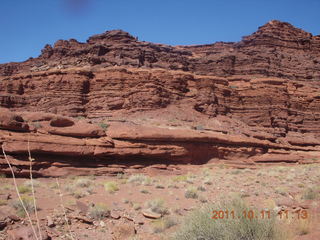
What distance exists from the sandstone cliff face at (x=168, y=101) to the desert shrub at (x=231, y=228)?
10.7 metres

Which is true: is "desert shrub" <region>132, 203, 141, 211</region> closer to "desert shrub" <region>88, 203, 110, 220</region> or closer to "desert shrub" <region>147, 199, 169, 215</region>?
"desert shrub" <region>147, 199, 169, 215</region>

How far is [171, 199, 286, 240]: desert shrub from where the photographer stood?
4020 mm

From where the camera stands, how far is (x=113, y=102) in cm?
3002

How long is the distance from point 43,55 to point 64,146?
33.9 metres

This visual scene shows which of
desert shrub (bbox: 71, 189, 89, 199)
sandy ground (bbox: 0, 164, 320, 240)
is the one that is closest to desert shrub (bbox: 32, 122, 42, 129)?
sandy ground (bbox: 0, 164, 320, 240)

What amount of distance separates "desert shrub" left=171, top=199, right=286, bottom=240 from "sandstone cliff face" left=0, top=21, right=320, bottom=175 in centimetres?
1070

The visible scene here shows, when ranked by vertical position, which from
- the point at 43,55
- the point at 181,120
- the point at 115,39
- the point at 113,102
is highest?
the point at 115,39

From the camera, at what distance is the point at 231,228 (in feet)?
13.8

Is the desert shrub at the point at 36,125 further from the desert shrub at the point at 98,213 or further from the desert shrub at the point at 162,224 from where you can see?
the desert shrub at the point at 162,224

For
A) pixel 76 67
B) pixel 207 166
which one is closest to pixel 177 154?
pixel 207 166

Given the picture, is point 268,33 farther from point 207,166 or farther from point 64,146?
point 64,146

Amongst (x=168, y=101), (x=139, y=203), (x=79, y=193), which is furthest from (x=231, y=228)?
(x=168, y=101)

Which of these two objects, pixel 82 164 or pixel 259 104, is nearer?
pixel 82 164

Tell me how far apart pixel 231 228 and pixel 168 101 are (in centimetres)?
2644
